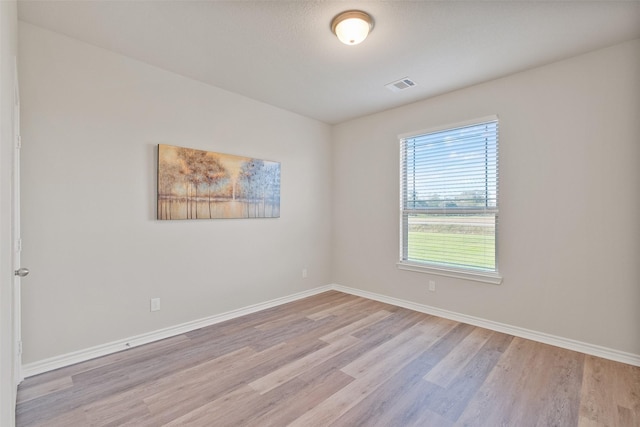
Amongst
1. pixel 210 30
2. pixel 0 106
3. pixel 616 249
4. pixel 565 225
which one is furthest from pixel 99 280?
pixel 616 249

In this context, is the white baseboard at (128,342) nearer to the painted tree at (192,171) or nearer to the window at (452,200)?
the painted tree at (192,171)

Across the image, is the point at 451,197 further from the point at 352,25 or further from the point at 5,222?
the point at 5,222

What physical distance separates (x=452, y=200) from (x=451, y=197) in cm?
4

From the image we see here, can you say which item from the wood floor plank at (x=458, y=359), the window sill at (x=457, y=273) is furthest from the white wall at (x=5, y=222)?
the window sill at (x=457, y=273)

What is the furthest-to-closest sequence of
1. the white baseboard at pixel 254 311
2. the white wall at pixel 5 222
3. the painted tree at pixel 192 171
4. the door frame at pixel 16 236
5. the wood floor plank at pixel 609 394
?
the painted tree at pixel 192 171 < the white baseboard at pixel 254 311 < the wood floor plank at pixel 609 394 < the door frame at pixel 16 236 < the white wall at pixel 5 222

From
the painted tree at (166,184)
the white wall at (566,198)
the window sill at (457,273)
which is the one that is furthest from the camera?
the window sill at (457,273)

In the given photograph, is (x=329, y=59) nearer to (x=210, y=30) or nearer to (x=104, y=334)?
(x=210, y=30)

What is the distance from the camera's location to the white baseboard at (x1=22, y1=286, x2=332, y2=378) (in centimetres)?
232

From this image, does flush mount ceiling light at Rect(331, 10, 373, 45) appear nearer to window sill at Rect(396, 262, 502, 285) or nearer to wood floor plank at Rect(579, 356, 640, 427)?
window sill at Rect(396, 262, 502, 285)

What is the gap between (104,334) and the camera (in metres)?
2.62

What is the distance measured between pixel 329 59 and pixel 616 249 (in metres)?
2.98

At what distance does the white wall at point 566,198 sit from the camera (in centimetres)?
251

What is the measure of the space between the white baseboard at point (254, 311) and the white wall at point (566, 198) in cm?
6

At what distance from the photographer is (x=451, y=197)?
11.6ft
